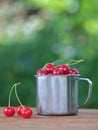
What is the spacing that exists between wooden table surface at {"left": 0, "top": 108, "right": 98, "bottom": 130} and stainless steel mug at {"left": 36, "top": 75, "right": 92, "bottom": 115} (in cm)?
3

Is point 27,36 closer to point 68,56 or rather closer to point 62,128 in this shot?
point 68,56

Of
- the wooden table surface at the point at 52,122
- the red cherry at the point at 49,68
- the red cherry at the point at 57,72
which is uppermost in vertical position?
the red cherry at the point at 49,68

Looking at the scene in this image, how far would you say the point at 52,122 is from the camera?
5.50ft

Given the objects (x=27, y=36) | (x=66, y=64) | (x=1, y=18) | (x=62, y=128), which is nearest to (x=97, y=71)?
(x=27, y=36)

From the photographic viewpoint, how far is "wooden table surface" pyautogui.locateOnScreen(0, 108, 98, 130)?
61.4 inches

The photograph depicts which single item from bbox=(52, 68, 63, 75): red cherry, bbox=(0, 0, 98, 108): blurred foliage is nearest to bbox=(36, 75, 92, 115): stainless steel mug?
bbox=(52, 68, 63, 75): red cherry

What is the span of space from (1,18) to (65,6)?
47 cm

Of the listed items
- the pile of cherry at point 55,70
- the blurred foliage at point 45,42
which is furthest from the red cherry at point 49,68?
the blurred foliage at point 45,42

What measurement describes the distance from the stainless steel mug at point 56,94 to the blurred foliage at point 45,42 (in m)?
1.50

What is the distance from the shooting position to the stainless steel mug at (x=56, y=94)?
1.84 metres

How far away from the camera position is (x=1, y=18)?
3.95m

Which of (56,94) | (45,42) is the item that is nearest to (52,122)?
(56,94)

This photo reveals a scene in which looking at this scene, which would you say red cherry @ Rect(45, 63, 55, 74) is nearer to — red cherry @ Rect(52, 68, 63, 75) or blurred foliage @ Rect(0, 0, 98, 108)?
red cherry @ Rect(52, 68, 63, 75)

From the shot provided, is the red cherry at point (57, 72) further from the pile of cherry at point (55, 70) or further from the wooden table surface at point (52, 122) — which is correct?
the wooden table surface at point (52, 122)
